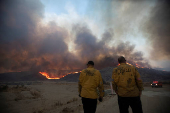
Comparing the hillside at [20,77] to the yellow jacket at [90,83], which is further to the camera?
the hillside at [20,77]

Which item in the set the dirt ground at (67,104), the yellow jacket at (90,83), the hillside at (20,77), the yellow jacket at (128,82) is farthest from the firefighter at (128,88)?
the hillside at (20,77)

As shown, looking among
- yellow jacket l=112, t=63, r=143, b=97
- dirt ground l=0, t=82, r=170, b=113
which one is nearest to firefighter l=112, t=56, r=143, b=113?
yellow jacket l=112, t=63, r=143, b=97

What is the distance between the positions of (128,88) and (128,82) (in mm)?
180

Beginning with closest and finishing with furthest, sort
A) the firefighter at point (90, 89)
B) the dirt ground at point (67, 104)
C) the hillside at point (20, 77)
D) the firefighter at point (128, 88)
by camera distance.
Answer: the firefighter at point (128, 88) < the firefighter at point (90, 89) < the dirt ground at point (67, 104) < the hillside at point (20, 77)

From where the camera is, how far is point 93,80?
3439 mm

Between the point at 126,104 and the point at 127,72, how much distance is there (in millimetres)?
984

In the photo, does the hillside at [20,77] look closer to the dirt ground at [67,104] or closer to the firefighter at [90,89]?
the dirt ground at [67,104]

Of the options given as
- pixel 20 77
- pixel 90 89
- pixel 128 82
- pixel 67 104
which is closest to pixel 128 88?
pixel 128 82

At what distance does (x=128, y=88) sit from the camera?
10.2 feet

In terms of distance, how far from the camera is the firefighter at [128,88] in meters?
3.06

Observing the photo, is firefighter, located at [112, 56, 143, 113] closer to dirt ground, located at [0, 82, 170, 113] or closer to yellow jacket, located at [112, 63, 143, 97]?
yellow jacket, located at [112, 63, 143, 97]

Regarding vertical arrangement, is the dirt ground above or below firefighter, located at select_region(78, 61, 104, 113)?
below

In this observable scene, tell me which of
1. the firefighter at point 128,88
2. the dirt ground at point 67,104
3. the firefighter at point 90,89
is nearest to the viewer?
the firefighter at point 128,88

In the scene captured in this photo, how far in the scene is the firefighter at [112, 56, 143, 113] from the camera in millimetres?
3062
